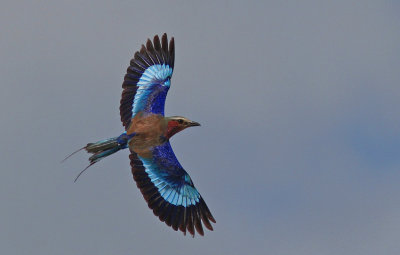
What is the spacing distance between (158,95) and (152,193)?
11.0ft

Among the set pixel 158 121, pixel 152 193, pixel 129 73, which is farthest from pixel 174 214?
pixel 129 73

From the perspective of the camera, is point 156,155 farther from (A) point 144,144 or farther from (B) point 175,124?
(B) point 175,124

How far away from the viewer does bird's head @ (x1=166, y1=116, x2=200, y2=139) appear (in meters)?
22.6

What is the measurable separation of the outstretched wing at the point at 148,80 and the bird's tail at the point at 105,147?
1.12 metres

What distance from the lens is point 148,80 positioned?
24.5 meters

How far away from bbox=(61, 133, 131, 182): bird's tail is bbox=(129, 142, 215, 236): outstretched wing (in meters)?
0.52

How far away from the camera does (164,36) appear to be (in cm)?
2542

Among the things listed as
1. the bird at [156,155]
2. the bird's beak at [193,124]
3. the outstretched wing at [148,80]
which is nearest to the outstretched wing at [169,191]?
the bird at [156,155]

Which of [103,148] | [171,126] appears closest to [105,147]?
[103,148]

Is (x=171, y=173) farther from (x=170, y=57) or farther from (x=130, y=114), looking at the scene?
(x=170, y=57)

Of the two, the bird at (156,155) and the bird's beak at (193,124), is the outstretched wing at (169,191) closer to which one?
the bird at (156,155)

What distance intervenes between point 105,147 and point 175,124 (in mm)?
2255

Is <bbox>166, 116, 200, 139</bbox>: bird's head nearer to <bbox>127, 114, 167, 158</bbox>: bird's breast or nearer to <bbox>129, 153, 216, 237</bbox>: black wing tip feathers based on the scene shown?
<bbox>127, 114, 167, 158</bbox>: bird's breast

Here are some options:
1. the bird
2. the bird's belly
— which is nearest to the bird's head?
the bird
